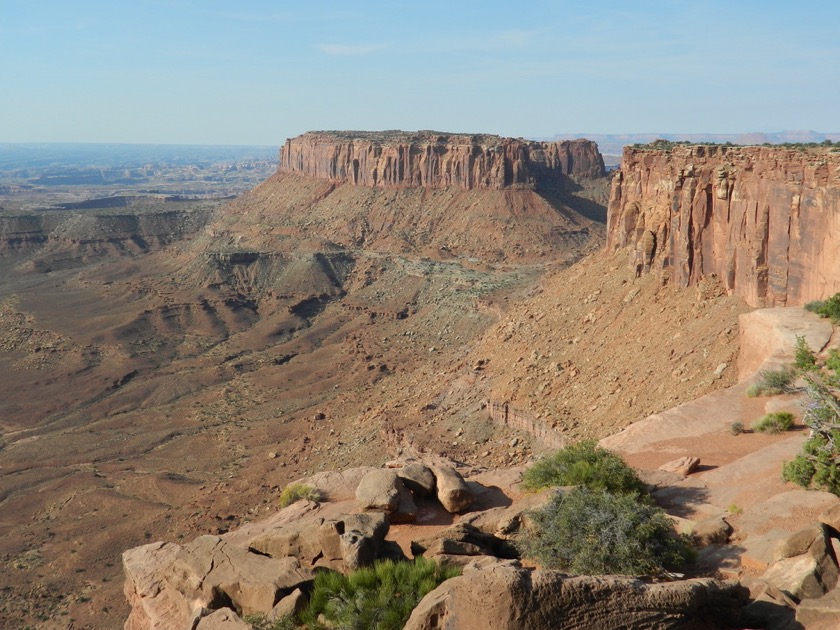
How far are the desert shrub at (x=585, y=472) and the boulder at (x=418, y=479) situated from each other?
2.39 metres

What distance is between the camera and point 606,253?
1580 inches

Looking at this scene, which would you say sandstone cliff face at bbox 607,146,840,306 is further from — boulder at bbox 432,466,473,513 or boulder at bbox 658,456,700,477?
boulder at bbox 432,466,473,513

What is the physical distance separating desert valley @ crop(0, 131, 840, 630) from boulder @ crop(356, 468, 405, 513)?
0.13 metres

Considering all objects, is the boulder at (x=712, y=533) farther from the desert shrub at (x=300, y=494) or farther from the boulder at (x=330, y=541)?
the desert shrub at (x=300, y=494)

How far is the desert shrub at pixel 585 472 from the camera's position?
48.5 ft

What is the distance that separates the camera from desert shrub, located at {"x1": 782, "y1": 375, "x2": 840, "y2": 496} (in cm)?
1316

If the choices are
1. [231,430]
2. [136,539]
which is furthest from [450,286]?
[136,539]

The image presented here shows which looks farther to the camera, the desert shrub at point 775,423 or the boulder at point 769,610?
the desert shrub at point 775,423

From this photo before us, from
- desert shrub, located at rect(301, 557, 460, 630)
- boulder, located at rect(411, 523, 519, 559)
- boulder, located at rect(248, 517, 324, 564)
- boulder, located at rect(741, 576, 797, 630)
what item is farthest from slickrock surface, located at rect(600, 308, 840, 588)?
boulder, located at rect(248, 517, 324, 564)

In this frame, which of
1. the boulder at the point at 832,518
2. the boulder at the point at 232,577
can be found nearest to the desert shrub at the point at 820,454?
the boulder at the point at 832,518

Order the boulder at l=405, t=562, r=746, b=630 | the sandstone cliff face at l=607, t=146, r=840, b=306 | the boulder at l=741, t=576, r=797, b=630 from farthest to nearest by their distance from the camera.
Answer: the sandstone cliff face at l=607, t=146, r=840, b=306
the boulder at l=741, t=576, r=797, b=630
the boulder at l=405, t=562, r=746, b=630

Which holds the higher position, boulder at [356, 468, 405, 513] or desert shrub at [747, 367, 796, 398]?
desert shrub at [747, 367, 796, 398]

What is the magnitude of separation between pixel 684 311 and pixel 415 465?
1828 centimetres

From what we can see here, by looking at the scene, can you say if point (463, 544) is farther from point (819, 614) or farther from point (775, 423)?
point (775, 423)
